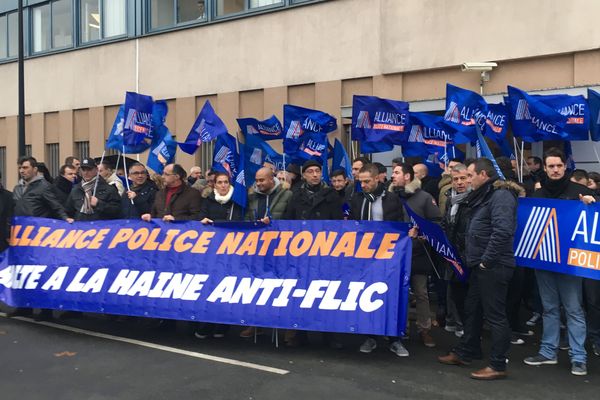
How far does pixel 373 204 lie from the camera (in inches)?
280

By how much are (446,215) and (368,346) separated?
171 centimetres

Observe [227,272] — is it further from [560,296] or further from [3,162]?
[3,162]

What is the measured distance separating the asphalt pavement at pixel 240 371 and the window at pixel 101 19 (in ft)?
44.6

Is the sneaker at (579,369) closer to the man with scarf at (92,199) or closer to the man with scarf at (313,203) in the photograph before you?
the man with scarf at (313,203)

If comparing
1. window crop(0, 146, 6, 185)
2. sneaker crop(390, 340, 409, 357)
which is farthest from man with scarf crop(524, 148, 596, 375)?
window crop(0, 146, 6, 185)

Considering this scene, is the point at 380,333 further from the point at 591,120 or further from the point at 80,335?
the point at 591,120

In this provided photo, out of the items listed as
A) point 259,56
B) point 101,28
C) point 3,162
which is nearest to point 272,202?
point 259,56

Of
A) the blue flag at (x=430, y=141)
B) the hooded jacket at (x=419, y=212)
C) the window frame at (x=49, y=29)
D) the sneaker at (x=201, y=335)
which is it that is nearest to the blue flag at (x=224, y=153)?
the sneaker at (x=201, y=335)

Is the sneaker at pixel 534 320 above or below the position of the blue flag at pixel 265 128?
below

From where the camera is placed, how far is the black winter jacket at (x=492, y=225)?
5.93 m

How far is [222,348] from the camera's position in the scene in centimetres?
712

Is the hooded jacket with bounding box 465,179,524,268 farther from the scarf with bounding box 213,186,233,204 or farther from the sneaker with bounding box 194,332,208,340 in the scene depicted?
the sneaker with bounding box 194,332,208,340

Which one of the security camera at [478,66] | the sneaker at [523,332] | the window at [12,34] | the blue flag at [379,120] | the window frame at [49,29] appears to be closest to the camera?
the sneaker at [523,332]

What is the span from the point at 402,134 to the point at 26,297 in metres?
6.07
